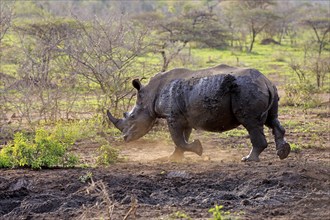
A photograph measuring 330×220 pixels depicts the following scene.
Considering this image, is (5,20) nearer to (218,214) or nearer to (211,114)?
(211,114)

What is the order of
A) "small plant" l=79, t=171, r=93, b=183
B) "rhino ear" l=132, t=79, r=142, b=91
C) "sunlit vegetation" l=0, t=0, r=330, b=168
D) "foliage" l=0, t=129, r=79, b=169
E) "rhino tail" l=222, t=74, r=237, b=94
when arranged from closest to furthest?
"small plant" l=79, t=171, r=93, b=183, "foliage" l=0, t=129, r=79, b=169, "rhino tail" l=222, t=74, r=237, b=94, "rhino ear" l=132, t=79, r=142, b=91, "sunlit vegetation" l=0, t=0, r=330, b=168

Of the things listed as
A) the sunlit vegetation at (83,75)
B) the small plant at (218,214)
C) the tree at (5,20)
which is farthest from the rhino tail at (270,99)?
the tree at (5,20)

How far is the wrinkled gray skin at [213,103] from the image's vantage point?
31.3 feet

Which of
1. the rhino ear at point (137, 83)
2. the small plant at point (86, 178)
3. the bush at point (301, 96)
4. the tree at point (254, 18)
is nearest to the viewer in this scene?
the small plant at point (86, 178)

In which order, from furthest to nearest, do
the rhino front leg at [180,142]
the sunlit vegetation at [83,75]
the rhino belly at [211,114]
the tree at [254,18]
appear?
the tree at [254,18] → the sunlit vegetation at [83,75] → the rhino front leg at [180,142] → the rhino belly at [211,114]

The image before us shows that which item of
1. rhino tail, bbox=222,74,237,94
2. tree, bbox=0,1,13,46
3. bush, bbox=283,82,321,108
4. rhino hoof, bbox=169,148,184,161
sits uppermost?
tree, bbox=0,1,13,46

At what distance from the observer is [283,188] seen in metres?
7.59

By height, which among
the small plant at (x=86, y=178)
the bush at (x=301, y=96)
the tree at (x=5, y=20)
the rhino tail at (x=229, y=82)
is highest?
the tree at (x=5, y=20)

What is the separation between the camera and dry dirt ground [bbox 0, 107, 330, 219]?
6746mm

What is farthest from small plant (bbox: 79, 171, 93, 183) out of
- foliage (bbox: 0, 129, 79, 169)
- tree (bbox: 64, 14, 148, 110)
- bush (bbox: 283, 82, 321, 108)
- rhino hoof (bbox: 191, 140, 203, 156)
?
bush (bbox: 283, 82, 321, 108)

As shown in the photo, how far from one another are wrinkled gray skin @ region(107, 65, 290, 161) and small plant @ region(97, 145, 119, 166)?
0.94 m

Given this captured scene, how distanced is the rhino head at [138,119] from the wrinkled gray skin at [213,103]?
0.05 ft

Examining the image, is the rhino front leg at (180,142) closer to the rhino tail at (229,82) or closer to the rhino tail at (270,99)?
the rhino tail at (229,82)

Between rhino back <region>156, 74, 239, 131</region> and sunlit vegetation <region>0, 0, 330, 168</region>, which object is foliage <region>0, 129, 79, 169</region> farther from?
rhino back <region>156, 74, 239, 131</region>
